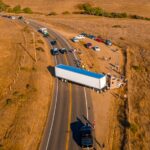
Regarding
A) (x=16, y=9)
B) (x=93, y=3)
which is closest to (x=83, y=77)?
(x=16, y=9)

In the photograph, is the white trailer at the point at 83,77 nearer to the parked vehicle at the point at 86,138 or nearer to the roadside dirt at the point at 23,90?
the roadside dirt at the point at 23,90

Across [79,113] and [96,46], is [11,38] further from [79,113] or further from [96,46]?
[79,113]

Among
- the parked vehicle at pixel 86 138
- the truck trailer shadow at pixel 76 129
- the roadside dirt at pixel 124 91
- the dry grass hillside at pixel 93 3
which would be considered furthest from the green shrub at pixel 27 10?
the parked vehicle at pixel 86 138

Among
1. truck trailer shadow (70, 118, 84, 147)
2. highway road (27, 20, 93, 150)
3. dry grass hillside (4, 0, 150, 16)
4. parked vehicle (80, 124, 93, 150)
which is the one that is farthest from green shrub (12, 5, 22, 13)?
parked vehicle (80, 124, 93, 150)

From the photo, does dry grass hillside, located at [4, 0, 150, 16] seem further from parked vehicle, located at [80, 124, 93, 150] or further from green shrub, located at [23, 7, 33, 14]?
parked vehicle, located at [80, 124, 93, 150]

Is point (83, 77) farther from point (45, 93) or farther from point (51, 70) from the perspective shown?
point (51, 70)

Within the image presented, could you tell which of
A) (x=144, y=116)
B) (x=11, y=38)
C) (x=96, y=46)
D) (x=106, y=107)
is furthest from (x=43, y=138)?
(x=11, y=38)

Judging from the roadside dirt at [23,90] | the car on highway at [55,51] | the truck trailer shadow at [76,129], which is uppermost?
the car on highway at [55,51]
